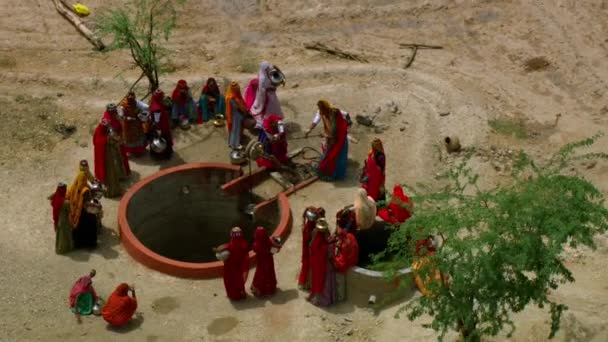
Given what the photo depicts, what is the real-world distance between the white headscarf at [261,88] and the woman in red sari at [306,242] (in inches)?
161

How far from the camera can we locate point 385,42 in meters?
20.5

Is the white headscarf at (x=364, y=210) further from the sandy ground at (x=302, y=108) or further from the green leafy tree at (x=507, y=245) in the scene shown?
the green leafy tree at (x=507, y=245)

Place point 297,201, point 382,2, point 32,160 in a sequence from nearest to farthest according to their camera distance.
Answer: point 297,201, point 32,160, point 382,2

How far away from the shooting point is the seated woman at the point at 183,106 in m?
17.1

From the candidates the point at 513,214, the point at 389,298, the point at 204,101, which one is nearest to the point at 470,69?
the point at 204,101

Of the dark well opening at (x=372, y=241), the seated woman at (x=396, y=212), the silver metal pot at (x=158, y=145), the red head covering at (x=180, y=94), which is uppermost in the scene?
the red head covering at (x=180, y=94)

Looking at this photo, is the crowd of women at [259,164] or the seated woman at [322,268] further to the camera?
the crowd of women at [259,164]

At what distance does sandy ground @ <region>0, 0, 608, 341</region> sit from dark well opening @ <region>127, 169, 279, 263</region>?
527 millimetres

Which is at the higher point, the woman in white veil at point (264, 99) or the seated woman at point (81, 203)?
the woman in white veil at point (264, 99)

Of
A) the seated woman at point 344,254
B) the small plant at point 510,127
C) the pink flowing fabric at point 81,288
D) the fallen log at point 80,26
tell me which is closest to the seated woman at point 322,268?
the seated woman at point 344,254

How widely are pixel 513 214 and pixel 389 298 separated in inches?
108

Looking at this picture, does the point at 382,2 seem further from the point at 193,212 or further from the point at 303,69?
the point at 193,212

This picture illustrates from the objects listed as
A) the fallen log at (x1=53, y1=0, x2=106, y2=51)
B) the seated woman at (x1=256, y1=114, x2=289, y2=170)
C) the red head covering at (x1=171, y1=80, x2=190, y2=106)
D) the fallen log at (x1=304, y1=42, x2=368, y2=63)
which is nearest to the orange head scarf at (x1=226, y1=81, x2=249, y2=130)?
the seated woman at (x1=256, y1=114, x2=289, y2=170)

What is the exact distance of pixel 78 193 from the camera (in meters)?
13.8
